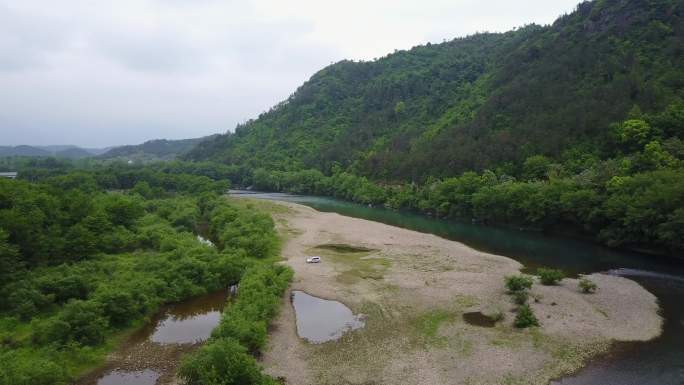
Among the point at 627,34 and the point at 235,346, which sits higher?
the point at 627,34

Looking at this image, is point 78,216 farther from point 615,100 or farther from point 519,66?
point 519,66

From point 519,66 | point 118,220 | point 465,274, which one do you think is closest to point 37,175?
point 118,220

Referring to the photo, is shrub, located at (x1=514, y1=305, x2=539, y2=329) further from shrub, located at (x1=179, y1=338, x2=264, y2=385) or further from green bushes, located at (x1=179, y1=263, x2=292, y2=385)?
shrub, located at (x1=179, y1=338, x2=264, y2=385)

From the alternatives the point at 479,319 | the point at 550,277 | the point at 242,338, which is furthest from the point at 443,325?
the point at 242,338

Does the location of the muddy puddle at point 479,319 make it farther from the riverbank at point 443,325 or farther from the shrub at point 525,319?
the shrub at point 525,319

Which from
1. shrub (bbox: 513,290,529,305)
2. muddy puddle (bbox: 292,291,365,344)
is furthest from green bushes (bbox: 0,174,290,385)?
shrub (bbox: 513,290,529,305)
